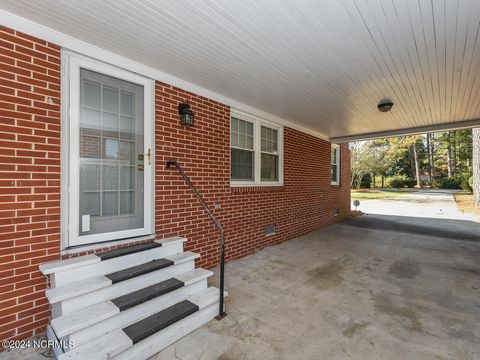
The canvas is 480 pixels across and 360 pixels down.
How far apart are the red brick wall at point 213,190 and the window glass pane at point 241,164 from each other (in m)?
0.29

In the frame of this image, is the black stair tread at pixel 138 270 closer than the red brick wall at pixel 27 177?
No

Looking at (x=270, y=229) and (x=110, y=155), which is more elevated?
(x=110, y=155)

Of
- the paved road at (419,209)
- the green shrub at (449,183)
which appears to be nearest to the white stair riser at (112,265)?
the paved road at (419,209)

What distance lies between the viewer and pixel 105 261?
94.3 inches

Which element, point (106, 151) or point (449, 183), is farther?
point (449, 183)

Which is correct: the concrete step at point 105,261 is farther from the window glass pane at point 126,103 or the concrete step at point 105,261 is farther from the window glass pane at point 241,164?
the window glass pane at point 241,164

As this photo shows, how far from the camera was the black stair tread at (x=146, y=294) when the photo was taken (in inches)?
83.1

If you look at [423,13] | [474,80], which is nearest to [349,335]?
[423,13]

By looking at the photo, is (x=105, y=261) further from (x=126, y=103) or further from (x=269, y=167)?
(x=269, y=167)

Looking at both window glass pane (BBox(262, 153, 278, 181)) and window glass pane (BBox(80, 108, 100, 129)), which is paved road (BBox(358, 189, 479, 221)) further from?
window glass pane (BBox(80, 108, 100, 129))

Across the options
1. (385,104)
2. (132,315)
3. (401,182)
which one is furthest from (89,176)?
(401,182)

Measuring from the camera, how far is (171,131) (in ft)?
11.0

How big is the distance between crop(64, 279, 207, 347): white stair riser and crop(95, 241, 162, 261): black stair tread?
587mm

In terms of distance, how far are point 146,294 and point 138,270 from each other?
0.29m
